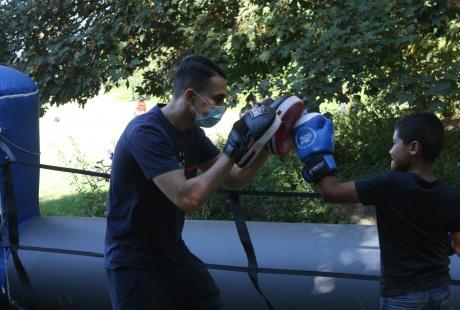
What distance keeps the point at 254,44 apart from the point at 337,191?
3.77 m

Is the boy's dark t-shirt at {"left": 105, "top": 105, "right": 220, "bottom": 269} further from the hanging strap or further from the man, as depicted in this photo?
the hanging strap

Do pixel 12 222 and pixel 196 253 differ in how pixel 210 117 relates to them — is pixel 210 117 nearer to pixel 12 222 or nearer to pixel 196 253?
pixel 196 253

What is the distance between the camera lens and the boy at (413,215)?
86.5 inches

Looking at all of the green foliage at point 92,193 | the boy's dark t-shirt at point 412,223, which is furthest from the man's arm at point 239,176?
the green foliage at point 92,193

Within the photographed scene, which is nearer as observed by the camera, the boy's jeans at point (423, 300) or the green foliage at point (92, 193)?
the boy's jeans at point (423, 300)

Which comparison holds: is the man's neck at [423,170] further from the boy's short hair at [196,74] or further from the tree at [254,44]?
the tree at [254,44]

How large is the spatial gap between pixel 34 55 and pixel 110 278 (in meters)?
4.44

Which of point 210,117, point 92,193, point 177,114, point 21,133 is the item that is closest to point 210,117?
point 210,117

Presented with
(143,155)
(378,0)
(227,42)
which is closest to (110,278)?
(143,155)

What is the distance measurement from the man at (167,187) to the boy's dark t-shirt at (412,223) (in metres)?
0.48

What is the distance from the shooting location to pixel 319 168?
2.34 m

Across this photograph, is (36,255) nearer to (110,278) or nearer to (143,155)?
(110,278)

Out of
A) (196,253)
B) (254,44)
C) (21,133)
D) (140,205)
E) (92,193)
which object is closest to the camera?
(140,205)

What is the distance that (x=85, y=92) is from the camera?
624 cm
